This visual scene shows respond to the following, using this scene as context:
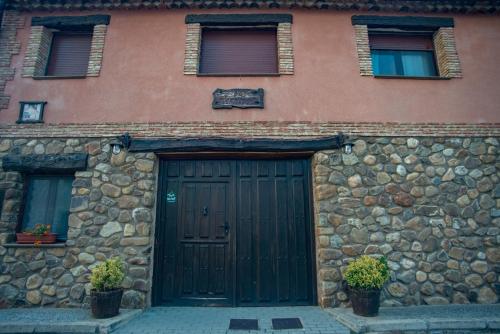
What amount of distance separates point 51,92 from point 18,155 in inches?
54.9

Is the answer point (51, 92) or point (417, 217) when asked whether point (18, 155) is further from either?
point (417, 217)

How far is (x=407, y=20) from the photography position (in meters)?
6.08

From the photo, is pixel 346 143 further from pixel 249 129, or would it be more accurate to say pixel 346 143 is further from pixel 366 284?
pixel 366 284

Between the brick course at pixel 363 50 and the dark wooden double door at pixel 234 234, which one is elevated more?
the brick course at pixel 363 50

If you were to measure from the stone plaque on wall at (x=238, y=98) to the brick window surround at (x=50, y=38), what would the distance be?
257cm

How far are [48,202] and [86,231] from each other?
1.14m

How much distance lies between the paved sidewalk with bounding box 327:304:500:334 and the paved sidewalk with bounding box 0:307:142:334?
335 centimetres

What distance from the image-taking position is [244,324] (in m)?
4.22

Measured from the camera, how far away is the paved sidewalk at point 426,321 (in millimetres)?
3836

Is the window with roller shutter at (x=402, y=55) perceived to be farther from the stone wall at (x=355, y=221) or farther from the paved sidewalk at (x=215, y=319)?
the paved sidewalk at (x=215, y=319)

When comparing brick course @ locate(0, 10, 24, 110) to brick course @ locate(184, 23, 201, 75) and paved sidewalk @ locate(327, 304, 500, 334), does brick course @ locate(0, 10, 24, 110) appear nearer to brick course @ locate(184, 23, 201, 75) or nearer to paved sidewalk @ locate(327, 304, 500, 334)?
brick course @ locate(184, 23, 201, 75)

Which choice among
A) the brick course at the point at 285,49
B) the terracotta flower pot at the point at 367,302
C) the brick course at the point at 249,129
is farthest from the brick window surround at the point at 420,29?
the terracotta flower pot at the point at 367,302

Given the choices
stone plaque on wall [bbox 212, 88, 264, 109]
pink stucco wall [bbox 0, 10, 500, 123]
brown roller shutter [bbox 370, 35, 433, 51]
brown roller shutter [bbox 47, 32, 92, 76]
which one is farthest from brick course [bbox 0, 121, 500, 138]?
brown roller shutter [bbox 370, 35, 433, 51]

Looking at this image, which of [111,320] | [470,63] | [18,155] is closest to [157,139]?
[18,155]
